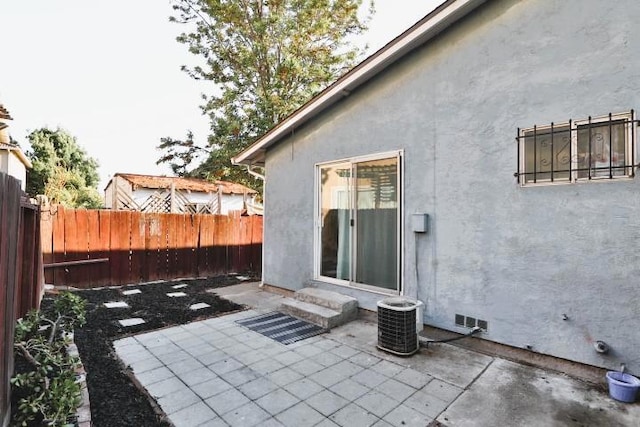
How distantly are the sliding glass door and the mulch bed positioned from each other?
209 centimetres

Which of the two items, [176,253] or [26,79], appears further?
[26,79]

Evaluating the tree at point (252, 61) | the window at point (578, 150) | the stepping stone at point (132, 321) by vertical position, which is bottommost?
the stepping stone at point (132, 321)

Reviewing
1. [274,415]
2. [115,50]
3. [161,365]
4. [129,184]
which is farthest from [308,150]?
[129,184]

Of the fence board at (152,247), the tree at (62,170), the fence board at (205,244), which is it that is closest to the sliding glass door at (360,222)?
the fence board at (205,244)

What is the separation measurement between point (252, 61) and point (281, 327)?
10.7m

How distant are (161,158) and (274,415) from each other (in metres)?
13.3

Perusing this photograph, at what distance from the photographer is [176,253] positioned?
888cm

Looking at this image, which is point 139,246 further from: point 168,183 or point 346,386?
point 168,183

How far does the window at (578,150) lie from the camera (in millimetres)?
3256

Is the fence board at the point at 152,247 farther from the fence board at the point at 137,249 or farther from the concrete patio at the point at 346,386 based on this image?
the concrete patio at the point at 346,386

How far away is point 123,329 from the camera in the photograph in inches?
189

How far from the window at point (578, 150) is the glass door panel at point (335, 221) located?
110 inches

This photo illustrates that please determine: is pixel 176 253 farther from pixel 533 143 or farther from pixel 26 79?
pixel 26 79

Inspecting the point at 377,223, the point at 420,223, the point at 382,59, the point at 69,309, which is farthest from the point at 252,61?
the point at 69,309
